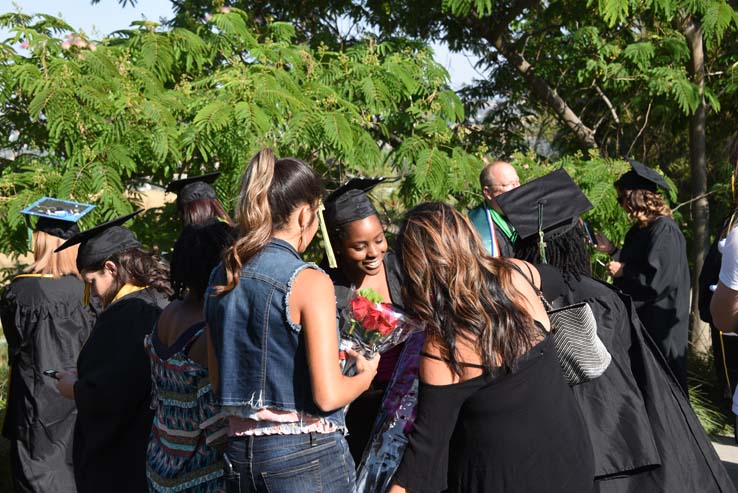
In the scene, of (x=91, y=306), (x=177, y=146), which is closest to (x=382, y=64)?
(x=177, y=146)

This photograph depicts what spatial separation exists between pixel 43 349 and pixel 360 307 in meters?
2.85

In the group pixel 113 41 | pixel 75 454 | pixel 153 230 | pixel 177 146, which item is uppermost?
pixel 113 41

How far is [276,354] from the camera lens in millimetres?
2488

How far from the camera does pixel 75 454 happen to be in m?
3.54

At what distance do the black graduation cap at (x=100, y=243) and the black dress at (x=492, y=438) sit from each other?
1.74 metres

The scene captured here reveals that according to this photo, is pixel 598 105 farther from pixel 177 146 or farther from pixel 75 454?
pixel 75 454

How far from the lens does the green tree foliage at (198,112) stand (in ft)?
17.3

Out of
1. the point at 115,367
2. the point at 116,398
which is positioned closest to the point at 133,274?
the point at 115,367

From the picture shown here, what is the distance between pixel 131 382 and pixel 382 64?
13.0 feet

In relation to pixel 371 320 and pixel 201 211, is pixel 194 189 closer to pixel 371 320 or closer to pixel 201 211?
pixel 201 211

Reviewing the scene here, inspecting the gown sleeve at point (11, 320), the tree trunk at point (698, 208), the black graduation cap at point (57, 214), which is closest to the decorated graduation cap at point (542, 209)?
the black graduation cap at point (57, 214)

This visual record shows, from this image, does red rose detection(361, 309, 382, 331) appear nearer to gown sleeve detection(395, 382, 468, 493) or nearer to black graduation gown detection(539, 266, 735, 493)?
gown sleeve detection(395, 382, 468, 493)

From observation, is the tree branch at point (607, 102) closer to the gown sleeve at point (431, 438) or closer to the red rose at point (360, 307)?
the red rose at point (360, 307)

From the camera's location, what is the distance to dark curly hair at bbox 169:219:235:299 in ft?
9.67
